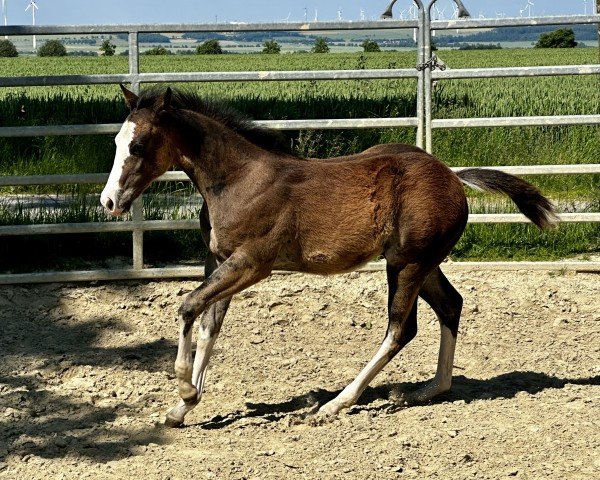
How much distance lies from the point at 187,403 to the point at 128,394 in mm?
687

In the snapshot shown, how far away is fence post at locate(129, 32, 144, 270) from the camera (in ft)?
25.3

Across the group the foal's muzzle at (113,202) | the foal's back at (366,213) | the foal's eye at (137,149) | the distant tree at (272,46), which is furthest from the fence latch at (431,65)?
the distant tree at (272,46)

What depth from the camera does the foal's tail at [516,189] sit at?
608 centimetres

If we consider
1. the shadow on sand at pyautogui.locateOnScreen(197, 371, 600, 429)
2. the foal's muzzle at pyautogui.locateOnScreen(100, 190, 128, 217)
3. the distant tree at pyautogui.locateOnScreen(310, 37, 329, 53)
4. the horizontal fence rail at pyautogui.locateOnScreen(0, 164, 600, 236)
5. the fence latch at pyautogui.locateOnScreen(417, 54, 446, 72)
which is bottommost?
the shadow on sand at pyautogui.locateOnScreen(197, 371, 600, 429)

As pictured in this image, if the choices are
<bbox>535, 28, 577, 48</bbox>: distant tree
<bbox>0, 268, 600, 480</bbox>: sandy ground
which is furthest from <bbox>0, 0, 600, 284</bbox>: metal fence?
<bbox>535, 28, 577, 48</bbox>: distant tree

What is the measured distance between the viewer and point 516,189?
20.0ft

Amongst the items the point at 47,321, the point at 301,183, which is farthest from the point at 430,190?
the point at 47,321

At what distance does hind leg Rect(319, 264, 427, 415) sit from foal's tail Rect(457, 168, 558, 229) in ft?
2.43

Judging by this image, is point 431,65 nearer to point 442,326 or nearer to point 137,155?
point 442,326

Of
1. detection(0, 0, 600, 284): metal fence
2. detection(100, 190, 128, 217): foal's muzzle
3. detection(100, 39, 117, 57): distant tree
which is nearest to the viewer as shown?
detection(100, 190, 128, 217): foal's muzzle

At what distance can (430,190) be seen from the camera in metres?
5.68

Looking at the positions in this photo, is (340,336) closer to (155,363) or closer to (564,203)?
(155,363)

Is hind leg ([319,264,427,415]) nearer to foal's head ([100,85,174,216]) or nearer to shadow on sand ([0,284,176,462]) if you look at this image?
shadow on sand ([0,284,176,462])

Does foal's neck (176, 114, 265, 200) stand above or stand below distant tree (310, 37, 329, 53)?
below
